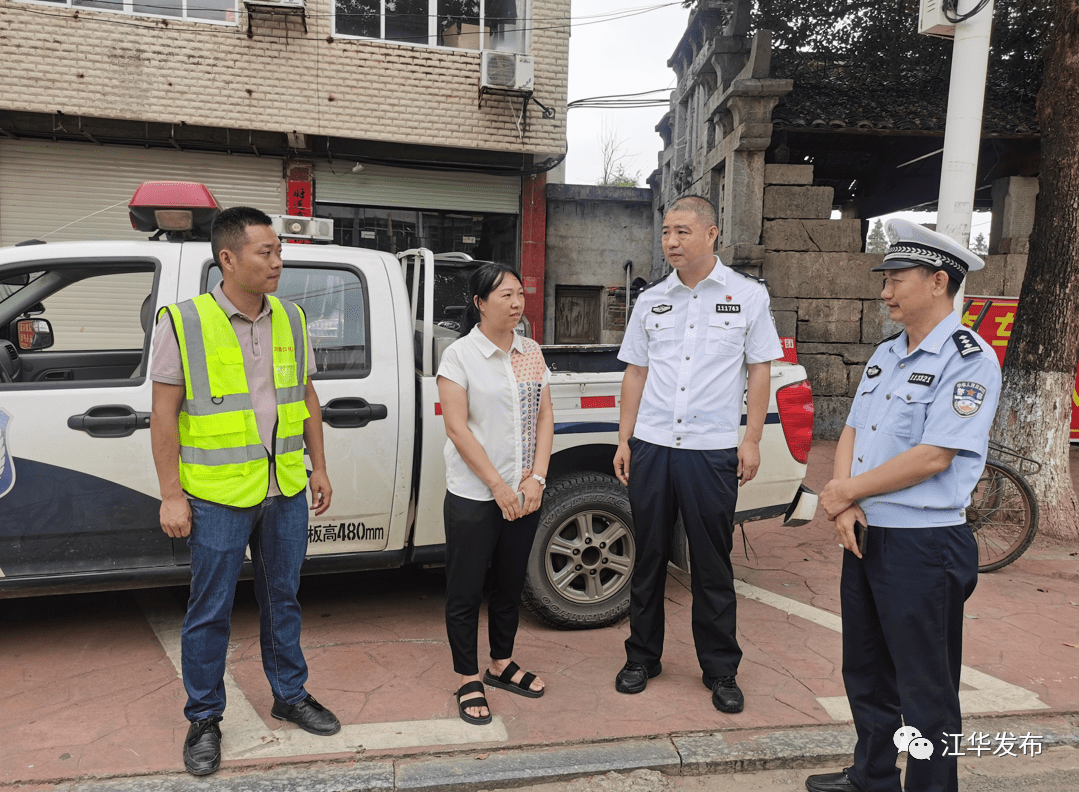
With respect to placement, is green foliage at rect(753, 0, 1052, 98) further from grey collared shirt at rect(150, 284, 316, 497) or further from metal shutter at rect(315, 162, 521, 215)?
grey collared shirt at rect(150, 284, 316, 497)

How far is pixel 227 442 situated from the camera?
2.58 m

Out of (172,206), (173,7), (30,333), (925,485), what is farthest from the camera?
(173,7)

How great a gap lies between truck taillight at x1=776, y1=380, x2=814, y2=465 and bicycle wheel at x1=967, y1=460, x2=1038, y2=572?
1773 millimetres

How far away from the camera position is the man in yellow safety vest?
2.53 meters

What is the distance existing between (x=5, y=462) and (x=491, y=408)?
78.6 inches

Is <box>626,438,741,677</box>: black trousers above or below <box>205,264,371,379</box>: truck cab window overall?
below

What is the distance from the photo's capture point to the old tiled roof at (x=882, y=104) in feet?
31.8

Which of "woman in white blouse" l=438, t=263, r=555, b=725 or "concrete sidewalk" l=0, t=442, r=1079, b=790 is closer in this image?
"concrete sidewalk" l=0, t=442, r=1079, b=790

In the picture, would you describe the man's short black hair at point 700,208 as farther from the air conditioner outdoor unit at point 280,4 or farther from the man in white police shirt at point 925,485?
the air conditioner outdoor unit at point 280,4

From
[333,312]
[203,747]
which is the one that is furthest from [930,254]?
[203,747]

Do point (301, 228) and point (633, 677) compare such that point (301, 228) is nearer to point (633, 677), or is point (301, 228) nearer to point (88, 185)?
point (633, 677)

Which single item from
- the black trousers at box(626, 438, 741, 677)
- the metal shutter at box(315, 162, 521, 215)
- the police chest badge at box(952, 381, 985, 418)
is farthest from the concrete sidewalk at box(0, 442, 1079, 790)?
the metal shutter at box(315, 162, 521, 215)

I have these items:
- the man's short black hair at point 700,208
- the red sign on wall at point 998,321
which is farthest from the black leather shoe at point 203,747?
the red sign on wall at point 998,321

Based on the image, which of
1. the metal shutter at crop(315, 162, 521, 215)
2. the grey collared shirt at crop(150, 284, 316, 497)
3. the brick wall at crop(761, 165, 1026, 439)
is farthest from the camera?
the metal shutter at crop(315, 162, 521, 215)
